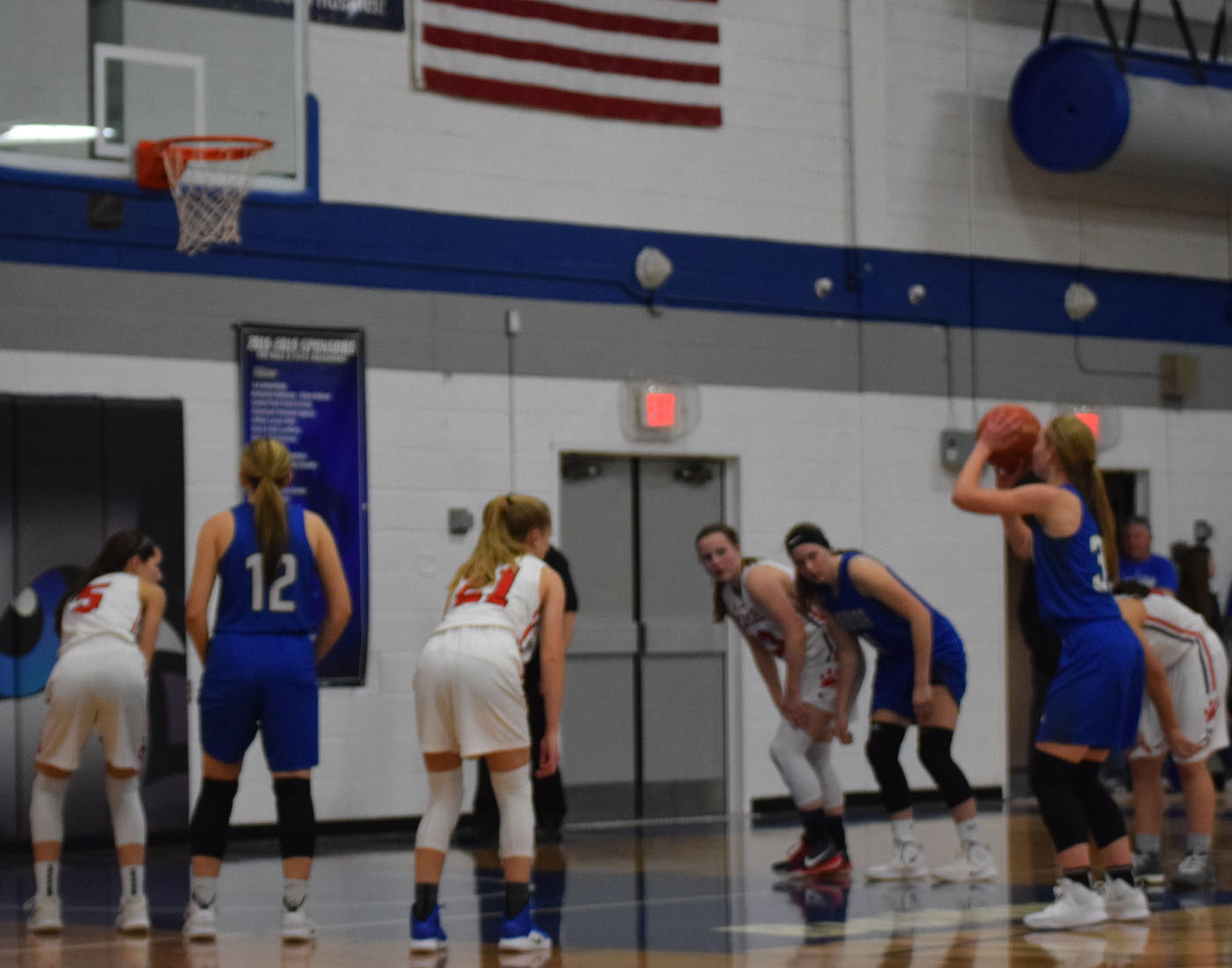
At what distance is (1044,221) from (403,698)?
5920mm

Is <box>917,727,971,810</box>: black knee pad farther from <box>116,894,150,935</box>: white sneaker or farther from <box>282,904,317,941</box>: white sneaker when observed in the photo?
<box>116,894,150,935</box>: white sneaker

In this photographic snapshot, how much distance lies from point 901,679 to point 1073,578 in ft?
5.88

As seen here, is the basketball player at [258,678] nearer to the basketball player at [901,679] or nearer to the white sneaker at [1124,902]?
the basketball player at [901,679]

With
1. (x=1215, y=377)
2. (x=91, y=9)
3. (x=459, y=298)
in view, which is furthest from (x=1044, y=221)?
(x=91, y=9)

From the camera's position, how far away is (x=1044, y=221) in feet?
43.7

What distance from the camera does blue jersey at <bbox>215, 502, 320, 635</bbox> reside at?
6363mm

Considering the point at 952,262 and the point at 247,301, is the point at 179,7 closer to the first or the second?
the point at 247,301

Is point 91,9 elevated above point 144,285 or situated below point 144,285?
above

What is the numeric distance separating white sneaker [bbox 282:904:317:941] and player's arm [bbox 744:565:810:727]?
2.73 metres

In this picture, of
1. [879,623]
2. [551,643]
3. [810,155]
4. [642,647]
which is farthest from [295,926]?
[810,155]

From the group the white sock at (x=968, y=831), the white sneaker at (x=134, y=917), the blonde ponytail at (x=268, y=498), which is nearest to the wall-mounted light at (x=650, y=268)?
the white sock at (x=968, y=831)

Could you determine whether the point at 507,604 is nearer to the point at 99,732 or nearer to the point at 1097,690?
the point at 99,732

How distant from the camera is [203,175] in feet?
Result: 31.5

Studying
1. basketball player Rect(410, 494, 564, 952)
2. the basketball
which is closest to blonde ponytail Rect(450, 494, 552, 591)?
basketball player Rect(410, 494, 564, 952)
